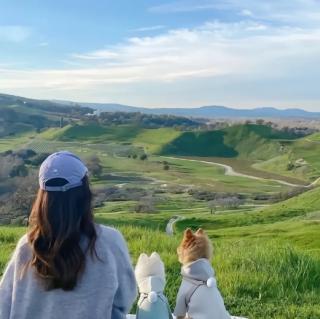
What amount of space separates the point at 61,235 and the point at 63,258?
0.39ft

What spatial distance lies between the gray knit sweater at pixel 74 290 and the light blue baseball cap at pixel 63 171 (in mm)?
285

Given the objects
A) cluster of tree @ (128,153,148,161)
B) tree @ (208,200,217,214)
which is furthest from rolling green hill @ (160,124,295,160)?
tree @ (208,200,217,214)

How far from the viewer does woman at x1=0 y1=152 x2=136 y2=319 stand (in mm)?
3334

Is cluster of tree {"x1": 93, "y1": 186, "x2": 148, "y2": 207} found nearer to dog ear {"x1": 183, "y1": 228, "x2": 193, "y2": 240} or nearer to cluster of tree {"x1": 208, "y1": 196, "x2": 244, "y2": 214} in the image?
cluster of tree {"x1": 208, "y1": 196, "x2": 244, "y2": 214}

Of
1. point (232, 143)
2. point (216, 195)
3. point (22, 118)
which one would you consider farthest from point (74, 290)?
point (22, 118)

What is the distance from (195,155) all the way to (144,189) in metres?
58.9

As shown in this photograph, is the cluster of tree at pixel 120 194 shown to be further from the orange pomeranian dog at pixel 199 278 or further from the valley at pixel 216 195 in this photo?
the orange pomeranian dog at pixel 199 278

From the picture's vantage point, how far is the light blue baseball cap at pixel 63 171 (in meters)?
3.39

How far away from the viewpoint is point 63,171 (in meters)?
3.41

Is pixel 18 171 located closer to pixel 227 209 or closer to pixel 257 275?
pixel 227 209

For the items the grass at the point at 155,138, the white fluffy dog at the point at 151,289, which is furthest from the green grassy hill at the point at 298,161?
the white fluffy dog at the point at 151,289

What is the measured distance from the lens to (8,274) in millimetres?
3488

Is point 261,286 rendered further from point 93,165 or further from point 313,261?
point 93,165

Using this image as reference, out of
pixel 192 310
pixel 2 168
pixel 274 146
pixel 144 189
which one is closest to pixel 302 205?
pixel 144 189
